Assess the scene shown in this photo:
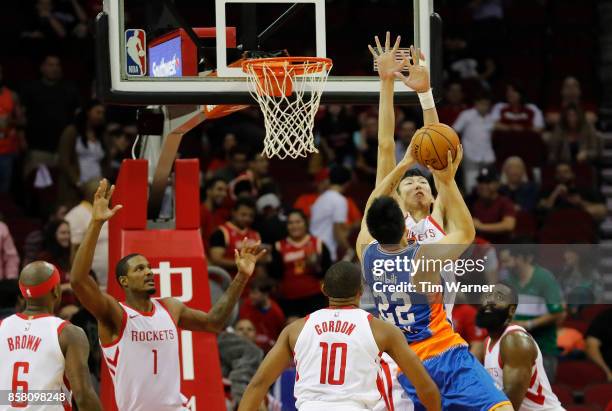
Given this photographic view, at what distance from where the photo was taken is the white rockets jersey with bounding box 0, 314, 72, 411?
7.21 meters

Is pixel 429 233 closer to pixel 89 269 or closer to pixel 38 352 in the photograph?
pixel 89 269

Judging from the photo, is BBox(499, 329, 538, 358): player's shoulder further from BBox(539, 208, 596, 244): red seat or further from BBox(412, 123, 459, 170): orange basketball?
BBox(539, 208, 596, 244): red seat

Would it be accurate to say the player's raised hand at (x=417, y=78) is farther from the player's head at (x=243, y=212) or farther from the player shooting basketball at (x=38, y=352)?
the player's head at (x=243, y=212)

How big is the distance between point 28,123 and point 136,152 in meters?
3.88

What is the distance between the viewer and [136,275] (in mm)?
7770

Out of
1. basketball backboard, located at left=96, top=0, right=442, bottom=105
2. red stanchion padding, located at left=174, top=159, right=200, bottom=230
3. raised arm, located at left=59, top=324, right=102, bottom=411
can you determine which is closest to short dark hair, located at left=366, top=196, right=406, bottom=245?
basketball backboard, located at left=96, top=0, right=442, bottom=105

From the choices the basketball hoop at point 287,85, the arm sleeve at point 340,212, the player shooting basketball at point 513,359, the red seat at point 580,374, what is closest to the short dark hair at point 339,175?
the arm sleeve at point 340,212

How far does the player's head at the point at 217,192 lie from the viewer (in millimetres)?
12500

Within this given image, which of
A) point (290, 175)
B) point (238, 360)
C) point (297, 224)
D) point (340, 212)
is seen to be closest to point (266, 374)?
point (238, 360)

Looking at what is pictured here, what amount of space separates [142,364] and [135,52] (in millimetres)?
1965

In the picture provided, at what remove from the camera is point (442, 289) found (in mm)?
7238

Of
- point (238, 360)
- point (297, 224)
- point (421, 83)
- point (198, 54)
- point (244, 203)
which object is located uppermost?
point (198, 54)

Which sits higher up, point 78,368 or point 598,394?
point 78,368

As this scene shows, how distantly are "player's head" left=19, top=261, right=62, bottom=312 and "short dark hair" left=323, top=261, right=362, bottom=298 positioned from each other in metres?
1.67
